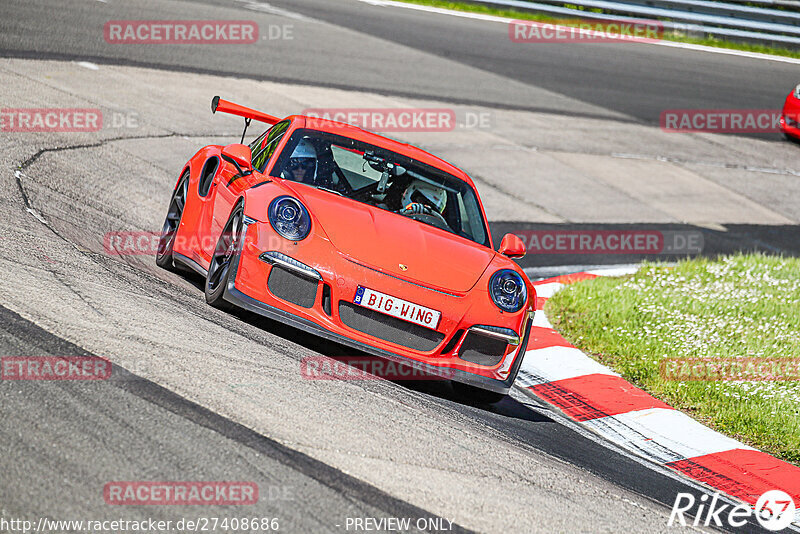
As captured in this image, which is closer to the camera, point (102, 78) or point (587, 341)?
point (587, 341)

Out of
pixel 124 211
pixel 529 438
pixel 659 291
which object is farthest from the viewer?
pixel 659 291

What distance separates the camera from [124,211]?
800 centimetres

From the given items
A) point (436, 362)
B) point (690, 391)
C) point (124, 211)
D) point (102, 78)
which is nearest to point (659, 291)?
point (690, 391)

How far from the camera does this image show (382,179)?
6.45 meters

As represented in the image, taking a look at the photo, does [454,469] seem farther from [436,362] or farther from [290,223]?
[290,223]

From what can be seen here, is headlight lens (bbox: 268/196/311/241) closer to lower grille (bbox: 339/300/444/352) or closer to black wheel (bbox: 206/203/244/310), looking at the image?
black wheel (bbox: 206/203/244/310)

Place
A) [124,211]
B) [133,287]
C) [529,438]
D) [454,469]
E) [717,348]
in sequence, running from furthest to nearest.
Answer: [124,211], [717,348], [133,287], [529,438], [454,469]

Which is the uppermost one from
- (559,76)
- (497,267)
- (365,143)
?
(559,76)

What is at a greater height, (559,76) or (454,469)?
(559,76)

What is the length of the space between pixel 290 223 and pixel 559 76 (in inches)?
516

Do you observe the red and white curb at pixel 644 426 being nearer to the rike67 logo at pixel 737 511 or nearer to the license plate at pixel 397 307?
the rike67 logo at pixel 737 511

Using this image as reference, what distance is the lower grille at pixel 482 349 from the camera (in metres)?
5.45

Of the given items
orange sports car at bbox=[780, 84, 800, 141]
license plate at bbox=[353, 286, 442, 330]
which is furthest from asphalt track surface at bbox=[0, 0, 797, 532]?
orange sports car at bbox=[780, 84, 800, 141]

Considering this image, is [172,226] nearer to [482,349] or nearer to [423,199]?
[423,199]
